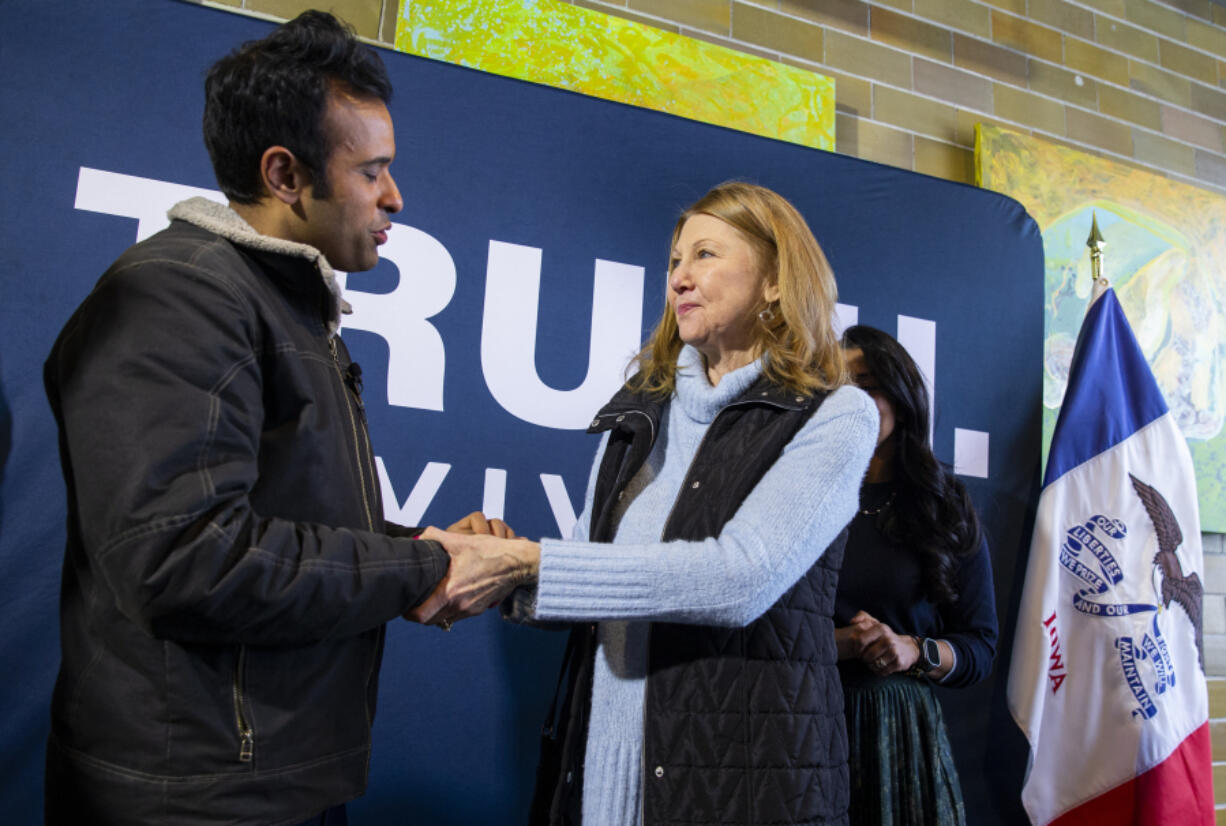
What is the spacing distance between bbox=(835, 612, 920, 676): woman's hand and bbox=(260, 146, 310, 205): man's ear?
1322mm

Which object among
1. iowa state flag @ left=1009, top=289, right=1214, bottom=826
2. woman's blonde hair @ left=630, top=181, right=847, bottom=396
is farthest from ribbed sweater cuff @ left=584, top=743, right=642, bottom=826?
iowa state flag @ left=1009, top=289, right=1214, bottom=826

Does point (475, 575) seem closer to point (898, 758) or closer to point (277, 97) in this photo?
point (277, 97)

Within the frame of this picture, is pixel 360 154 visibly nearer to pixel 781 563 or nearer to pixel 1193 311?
pixel 781 563

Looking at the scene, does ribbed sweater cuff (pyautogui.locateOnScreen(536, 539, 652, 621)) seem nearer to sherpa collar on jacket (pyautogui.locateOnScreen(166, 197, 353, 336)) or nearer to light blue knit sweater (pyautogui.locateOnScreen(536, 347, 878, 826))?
light blue knit sweater (pyautogui.locateOnScreen(536, 347, 878, 826))

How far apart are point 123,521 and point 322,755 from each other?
1.21 ft

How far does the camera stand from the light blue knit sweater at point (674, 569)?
1139 mm

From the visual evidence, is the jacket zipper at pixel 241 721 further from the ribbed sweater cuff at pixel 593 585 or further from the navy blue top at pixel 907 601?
the navy blue top at pixel 907 601

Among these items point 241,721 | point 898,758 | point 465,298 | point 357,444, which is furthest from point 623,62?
point 241,721

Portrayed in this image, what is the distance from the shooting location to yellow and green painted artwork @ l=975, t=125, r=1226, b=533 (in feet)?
9.65

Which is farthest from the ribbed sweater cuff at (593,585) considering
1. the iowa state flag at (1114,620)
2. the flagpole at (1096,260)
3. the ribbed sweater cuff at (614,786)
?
the flagpole at (1096,260)

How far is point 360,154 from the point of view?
3.86ft

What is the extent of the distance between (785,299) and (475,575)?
72 cm

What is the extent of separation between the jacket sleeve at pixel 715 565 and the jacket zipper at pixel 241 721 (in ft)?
1.25

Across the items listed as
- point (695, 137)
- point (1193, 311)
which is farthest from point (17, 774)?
point (1193, 311)
